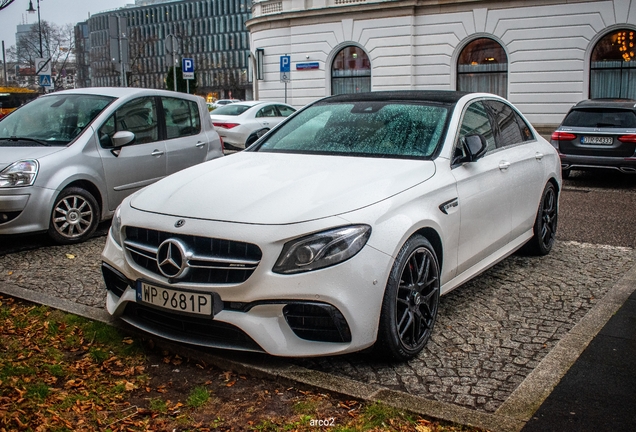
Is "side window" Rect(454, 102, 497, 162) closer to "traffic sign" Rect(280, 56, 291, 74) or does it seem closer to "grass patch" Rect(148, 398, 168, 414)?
"grass patch" Rect(148, 398, 168, 414)

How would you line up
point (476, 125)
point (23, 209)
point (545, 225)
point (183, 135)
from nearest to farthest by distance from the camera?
point (476, 125), point (545, 225), point (23, 209), point (183, 135)

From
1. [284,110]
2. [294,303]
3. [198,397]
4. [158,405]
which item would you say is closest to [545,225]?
[294,303]

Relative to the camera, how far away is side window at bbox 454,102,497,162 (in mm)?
5195

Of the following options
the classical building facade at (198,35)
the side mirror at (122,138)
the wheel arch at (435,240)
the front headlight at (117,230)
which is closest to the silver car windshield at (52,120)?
the side mirror at (122,138)

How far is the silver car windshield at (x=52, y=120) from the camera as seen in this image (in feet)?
25.4

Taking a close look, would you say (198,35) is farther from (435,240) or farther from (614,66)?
(435,240)

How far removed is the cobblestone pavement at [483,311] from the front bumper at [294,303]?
33 cm

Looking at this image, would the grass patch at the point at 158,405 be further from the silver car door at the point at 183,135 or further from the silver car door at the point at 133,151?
the silver car door at the point at 183,135

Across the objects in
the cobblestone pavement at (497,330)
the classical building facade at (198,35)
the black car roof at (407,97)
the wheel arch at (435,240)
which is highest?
the classical building facade at (198,35)

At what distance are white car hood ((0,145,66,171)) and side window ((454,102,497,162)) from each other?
430 cm

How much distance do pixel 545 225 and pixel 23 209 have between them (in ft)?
16.4

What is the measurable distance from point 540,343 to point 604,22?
2494 cm

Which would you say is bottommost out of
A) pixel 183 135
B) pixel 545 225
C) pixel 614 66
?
pixel 545 225

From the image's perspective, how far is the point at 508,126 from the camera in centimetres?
624
